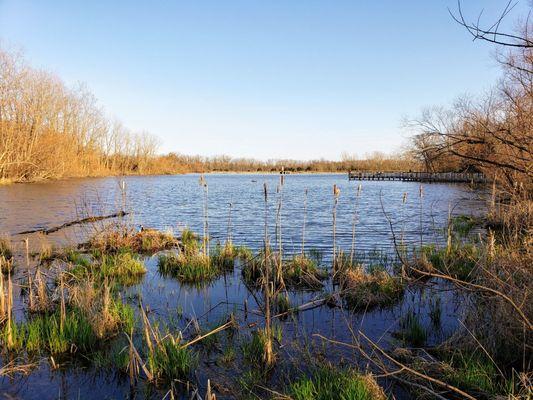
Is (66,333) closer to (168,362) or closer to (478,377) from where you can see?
(168,362)

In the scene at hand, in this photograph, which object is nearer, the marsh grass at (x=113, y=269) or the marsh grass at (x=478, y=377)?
the marsh grass at (x=478, y=377)

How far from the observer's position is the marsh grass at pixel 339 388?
139 inches

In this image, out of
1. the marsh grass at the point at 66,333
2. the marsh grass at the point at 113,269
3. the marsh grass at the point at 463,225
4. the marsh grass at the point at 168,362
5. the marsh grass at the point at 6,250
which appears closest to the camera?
the marsh grass at the point at 168,362

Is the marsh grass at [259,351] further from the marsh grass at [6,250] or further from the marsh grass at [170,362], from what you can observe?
the marsh grass at [6,250]

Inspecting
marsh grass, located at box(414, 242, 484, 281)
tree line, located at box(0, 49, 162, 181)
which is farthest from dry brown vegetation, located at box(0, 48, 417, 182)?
marsh grass, located at box(414, 242, 484, 281)

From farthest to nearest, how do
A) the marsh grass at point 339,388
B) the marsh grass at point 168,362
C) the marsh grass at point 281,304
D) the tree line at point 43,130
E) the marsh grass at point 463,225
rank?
the tree line at point 43,130 → the marsh grass at point 463,225 → the marsh grass at point 281,304 → the marsh grass at point 168,362 → the marsh grass at point 339,388

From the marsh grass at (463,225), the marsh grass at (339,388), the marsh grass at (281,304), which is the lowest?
the marsh grass at (463,225)

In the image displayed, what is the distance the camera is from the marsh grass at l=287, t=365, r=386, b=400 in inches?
139

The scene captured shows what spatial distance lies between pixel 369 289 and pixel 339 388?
3.64 meters

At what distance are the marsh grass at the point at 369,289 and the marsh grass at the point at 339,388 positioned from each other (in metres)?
2.50

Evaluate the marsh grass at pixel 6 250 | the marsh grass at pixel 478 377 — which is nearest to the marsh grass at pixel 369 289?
the marsh grass at pixel 478 377

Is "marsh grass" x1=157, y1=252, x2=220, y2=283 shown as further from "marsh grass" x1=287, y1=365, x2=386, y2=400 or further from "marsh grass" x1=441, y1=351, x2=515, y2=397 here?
"marsh grass" x1=441, y1=351, x2=515, y2=397

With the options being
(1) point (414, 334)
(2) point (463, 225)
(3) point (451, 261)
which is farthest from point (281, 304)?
(2) point (463, 225)

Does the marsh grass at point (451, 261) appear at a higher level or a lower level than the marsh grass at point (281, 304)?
higher
